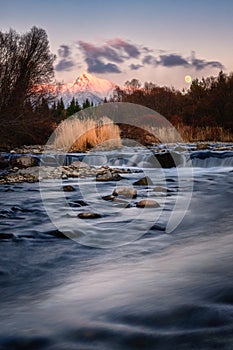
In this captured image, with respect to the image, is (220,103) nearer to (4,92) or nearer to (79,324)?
(4,92)

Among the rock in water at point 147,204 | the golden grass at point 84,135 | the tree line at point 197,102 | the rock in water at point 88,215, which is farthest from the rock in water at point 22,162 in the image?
the tree line at point 197,102

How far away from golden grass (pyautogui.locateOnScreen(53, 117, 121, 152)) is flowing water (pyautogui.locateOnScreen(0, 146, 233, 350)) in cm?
874

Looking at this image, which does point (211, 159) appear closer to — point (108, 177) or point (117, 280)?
point (108, 177)

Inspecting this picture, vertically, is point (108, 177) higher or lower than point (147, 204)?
higher

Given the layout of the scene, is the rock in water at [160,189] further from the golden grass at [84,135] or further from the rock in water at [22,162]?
the golden grass at [84,135]

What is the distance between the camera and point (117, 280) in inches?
111

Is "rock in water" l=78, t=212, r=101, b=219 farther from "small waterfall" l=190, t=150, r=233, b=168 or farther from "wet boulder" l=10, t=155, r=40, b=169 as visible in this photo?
"small waterfall" l=190, t=150, r=233, b=168

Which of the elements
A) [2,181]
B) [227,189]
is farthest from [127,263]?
[2,181]

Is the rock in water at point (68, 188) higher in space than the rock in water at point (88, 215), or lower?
higher

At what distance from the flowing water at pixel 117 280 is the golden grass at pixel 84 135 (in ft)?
28.7

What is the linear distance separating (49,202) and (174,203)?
1921 millimetres

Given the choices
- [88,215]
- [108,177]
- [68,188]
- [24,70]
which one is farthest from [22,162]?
[24,70]

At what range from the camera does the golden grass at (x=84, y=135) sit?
1452 centimetres

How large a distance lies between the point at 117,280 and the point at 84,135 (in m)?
12.1
